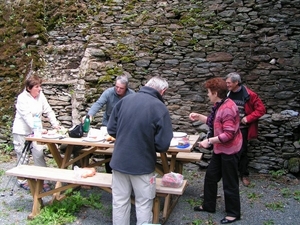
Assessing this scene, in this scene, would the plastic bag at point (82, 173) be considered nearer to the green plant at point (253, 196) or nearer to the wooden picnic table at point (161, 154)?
the wooden picnic table at point (161, 154)

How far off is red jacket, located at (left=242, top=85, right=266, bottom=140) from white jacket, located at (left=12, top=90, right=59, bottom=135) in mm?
3122

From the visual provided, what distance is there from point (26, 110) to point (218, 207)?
3029 millimetres

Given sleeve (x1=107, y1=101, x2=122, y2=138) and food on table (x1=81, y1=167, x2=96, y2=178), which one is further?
food on table (x1=81, y1=167, x2=96, y2=178)

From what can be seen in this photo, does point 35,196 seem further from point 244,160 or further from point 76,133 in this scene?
point 244,160

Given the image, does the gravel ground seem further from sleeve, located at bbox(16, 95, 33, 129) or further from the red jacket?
sleeve, located at bbox(16, 95, 33, 129)

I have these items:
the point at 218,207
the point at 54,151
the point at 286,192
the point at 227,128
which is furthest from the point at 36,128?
the point at 286,192

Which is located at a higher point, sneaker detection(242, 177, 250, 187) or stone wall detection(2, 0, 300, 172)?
stone wall detection(2, 0, 300, 172)

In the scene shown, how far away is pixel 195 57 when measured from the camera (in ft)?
19.7

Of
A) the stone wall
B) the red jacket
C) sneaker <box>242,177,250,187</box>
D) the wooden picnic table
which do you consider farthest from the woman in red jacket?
the stone wall

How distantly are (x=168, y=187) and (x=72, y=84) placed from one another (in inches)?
155

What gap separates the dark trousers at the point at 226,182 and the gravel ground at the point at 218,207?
0.15 m

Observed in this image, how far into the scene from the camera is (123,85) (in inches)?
178

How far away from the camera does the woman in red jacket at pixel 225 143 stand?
3477mm

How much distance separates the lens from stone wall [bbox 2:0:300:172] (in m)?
5.50
